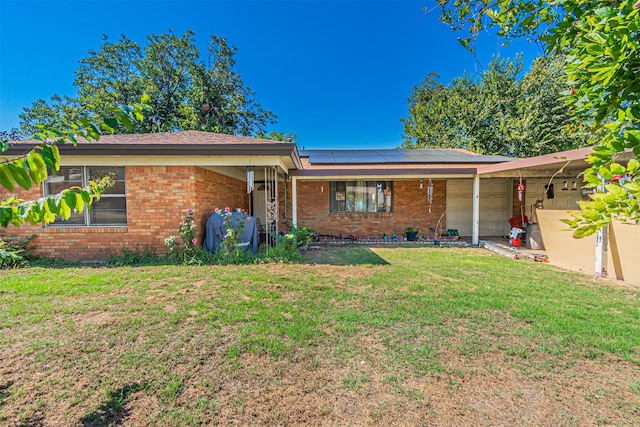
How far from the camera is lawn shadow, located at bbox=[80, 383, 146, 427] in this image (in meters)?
2.09

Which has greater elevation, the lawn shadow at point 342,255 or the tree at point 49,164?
the tree at point 49,164

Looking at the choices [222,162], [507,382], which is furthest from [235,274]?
[507,382]

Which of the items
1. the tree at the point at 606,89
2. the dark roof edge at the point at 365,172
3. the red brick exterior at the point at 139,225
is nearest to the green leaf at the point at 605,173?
the tree at the point at 606,89

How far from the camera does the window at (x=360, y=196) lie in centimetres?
1107

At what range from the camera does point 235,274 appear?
18.8 ft

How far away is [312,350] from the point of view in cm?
300

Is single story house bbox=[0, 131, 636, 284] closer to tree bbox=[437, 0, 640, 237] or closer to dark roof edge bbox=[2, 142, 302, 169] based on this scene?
dark roof edge bbox=[2, 142, 302, 169]

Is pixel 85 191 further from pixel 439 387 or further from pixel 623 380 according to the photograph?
pixel 623 380

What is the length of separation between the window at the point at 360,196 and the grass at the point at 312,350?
5.99 meters

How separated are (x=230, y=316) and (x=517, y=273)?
18.8ft

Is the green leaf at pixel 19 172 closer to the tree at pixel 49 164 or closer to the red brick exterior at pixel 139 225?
the tree at pixel 49 164

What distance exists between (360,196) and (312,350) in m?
8.55

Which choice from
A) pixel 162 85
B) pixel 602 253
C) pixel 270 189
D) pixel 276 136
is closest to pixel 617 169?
pixel 602 253

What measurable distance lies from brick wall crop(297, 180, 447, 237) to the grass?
5.77 m
